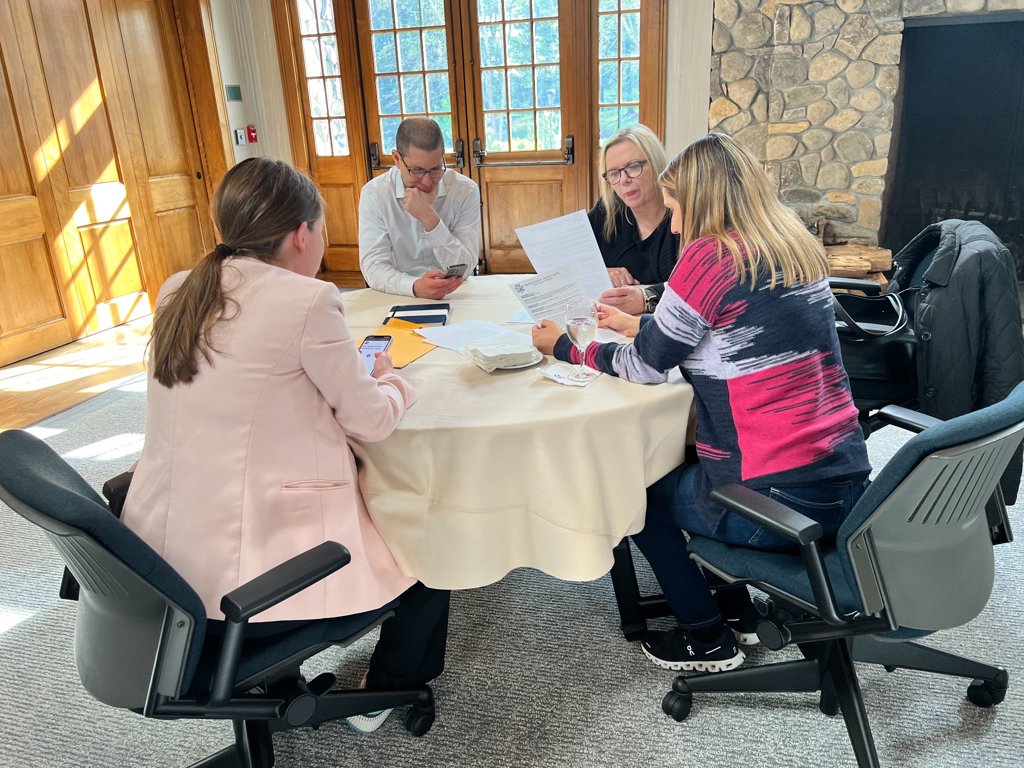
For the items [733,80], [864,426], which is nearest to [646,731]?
[864,426]

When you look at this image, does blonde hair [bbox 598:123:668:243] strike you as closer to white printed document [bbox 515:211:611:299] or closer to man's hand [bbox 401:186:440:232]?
white printed document [bbox 515:211:611:299]

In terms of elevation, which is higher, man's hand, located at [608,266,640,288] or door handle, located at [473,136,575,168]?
door handle, located at [473,136,575,168]

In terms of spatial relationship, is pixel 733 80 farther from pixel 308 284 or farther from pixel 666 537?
pixel 308 284

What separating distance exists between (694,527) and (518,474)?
38 centimetres

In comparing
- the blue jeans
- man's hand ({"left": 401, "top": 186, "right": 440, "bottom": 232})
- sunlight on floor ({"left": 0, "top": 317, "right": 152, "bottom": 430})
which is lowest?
sunlight on floor ({"left": 0, "top": 317, "right": 152, "bottom": 430})

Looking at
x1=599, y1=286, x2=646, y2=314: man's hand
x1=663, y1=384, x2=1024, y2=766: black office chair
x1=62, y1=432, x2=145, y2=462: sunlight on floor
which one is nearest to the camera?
x1=663, y1=384, x2=1024, y2=766: black office chair

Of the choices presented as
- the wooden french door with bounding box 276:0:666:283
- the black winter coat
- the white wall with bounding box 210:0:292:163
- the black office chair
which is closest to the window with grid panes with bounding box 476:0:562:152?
the wooden french door with bounding box 276:0:666:283

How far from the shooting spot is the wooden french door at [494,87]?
16.6 ft

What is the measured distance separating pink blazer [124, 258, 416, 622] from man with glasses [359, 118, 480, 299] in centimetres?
106

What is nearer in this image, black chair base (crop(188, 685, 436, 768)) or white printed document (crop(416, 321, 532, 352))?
black chair base (crop(188, 685, 436, 768))

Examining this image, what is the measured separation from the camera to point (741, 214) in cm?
143

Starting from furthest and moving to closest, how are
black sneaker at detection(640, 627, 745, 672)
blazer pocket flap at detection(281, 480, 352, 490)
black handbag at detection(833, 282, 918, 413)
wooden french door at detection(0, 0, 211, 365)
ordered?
wooden french door at detection(0, 0, 211, 365) → black handbag at detection(833, 282, 918, 413) → black sneaker at detection(640, 627, 745, 672) → blazer pocket flap at detection(281, 480, 352, 490)

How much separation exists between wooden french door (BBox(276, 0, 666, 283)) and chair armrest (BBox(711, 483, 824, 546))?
14.3 feet

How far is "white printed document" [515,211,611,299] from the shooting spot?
2.03 metres
